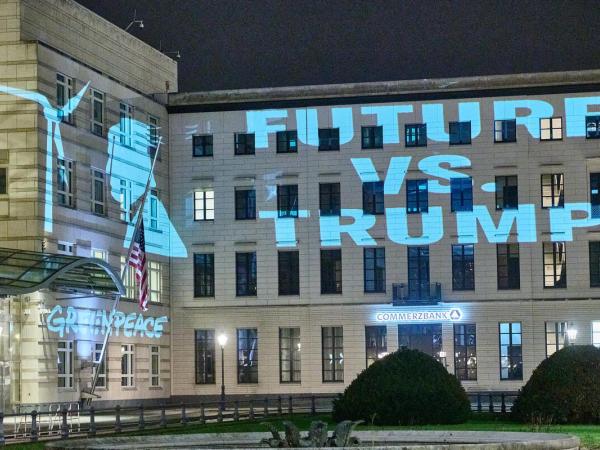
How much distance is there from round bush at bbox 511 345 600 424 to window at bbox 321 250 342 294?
3298 centimetres

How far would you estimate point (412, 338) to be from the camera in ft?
241

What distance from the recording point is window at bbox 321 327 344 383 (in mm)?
73938

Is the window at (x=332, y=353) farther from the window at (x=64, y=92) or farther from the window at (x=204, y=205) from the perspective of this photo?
the window at (x=64, y=92)

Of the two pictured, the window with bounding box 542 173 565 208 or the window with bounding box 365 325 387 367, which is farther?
the window with bounding box 365 325 387 367

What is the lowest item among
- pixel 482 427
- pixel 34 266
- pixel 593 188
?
pixel 482 427

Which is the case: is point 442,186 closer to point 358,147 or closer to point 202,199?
point 358,147

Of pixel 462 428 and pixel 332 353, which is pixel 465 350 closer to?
pixel 332 353

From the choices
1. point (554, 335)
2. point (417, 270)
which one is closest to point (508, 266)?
point (554, 335)

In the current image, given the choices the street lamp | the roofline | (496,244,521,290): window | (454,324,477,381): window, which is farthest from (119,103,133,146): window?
(496,244,521,290): window

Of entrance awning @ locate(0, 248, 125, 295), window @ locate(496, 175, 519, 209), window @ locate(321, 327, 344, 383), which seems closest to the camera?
entrance awning @ locate(0, 248, 125, 295)

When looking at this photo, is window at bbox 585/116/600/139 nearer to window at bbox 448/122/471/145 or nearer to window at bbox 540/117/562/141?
window at bbox 540/117/562/141

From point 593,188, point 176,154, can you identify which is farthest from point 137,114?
point 593,188

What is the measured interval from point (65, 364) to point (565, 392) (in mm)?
26872

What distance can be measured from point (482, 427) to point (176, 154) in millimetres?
40300
